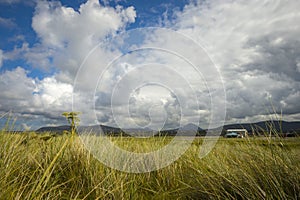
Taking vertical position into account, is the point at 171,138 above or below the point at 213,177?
above

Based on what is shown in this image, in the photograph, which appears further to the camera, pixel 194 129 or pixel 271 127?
pixel 194 129

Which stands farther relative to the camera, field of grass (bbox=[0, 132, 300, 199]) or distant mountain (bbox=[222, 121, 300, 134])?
distant mountain (bbox=[222, 121, 300, 134])

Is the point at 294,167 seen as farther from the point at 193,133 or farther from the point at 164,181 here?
the point at 193,133

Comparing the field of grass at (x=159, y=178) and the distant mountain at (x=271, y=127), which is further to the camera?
the distant mountain at (x=271, y=127)

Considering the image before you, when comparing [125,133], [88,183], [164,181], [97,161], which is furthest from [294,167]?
[125,133]

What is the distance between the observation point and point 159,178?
4277 millimetres

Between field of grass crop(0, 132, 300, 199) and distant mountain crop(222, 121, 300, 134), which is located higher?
distant mountain crop(222, 121, 300, 134)

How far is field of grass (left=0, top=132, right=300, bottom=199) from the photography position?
2590mm

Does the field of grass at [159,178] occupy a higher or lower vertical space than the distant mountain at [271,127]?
lower

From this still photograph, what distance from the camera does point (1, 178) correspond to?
2.58 m

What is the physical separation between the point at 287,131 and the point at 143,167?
223 centimetres

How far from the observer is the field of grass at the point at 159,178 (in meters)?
2.59

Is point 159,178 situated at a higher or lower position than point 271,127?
lower

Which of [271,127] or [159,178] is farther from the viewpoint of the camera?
[159,178]
